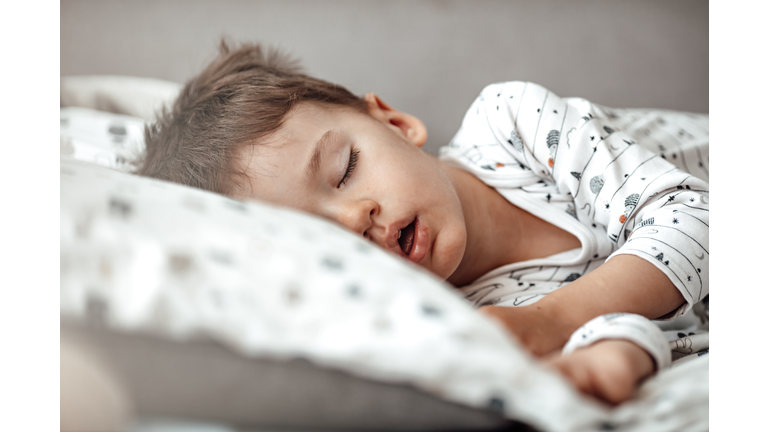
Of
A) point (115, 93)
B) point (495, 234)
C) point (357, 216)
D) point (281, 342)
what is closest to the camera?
point (281, 342)

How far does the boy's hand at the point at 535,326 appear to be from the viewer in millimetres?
479

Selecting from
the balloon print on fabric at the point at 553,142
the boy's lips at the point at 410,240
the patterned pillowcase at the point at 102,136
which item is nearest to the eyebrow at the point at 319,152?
the boy's lips at the point at 410,240

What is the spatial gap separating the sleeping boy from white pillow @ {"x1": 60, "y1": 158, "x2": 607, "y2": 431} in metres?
0.12

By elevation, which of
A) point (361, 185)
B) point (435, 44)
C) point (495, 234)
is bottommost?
point (495, 234)

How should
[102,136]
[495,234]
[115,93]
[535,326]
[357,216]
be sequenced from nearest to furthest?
[535,326]
[357,216]
[495,234]
[102,136]
[115,93]

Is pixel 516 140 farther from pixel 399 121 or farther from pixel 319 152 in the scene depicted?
pixel 319 152

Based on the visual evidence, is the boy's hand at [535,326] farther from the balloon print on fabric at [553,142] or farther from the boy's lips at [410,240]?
the balloon print on fabric at [553,142]

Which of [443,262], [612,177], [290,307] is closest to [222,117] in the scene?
[443,262]

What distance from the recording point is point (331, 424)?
1.24 feet

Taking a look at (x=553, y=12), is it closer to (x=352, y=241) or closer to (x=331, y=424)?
(x=352, y=241)

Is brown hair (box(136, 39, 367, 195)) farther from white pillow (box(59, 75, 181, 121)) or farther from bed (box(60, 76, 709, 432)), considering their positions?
bed (box(60, 76, 709, 432))

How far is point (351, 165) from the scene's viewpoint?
72cm

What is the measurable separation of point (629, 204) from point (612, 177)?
2.1 inches

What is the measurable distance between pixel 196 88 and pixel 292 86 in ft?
0.70
